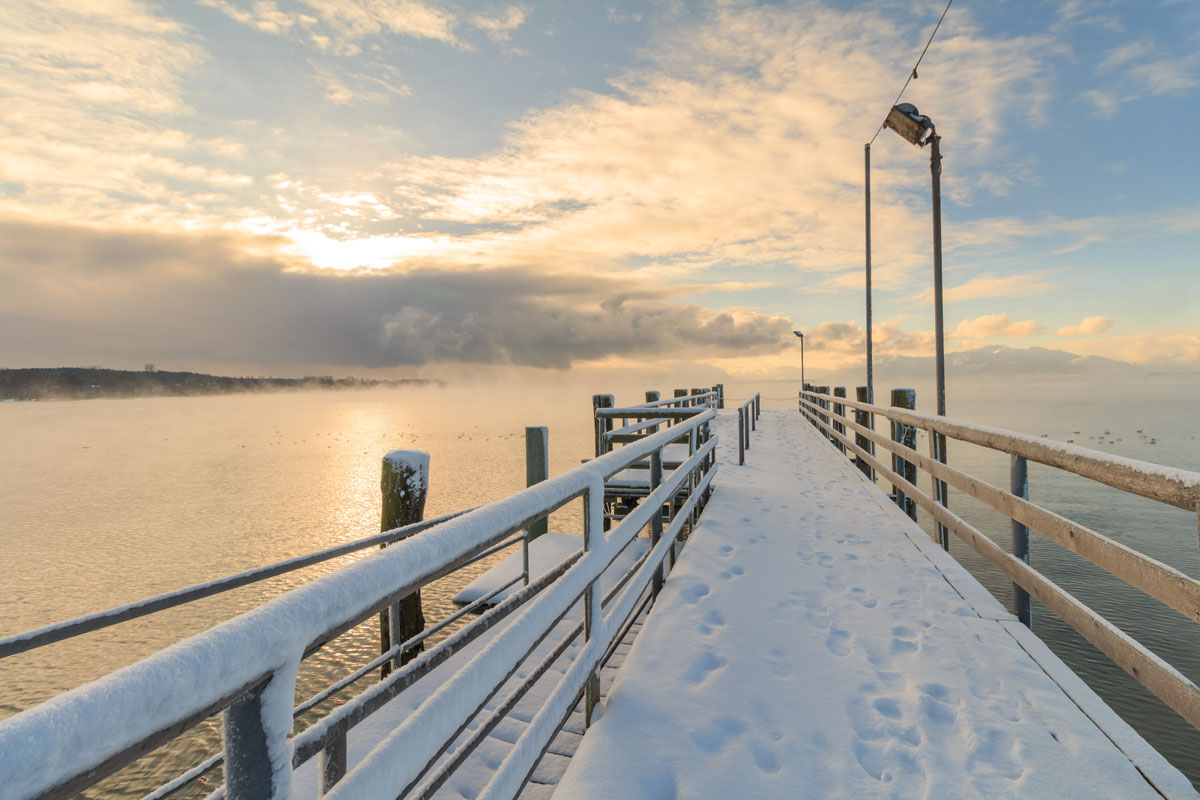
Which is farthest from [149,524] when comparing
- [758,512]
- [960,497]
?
[960,497]

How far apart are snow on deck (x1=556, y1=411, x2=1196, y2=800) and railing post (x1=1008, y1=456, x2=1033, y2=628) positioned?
0.41 ft

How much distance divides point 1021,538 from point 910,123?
34.8 feet

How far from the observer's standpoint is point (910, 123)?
11398mm

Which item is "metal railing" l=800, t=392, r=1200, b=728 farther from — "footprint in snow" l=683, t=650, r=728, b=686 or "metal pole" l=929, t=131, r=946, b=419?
"metal pole" l=929, t=131, r=946, b=419

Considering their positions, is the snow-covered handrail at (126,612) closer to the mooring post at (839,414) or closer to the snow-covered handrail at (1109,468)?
the snow-covered handrail at (1109,468)

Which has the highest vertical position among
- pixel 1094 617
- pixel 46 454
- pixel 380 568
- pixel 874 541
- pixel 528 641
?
pixel 380 568

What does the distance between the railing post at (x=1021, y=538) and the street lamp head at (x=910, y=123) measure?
33.1 ft

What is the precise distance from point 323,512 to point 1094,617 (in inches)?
897

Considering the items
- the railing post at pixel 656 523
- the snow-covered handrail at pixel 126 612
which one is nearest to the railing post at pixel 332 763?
the snow-covered handrail at pixel 126 612

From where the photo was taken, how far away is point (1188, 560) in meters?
11.3

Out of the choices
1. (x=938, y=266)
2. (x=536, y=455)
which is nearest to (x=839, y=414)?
(x=938, y=266)

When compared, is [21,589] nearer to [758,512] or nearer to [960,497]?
[758,512]

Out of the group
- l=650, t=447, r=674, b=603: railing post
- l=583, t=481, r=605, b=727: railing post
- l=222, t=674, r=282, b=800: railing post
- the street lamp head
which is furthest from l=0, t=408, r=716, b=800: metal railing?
the street lamp head

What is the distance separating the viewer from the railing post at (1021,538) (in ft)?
12.2
